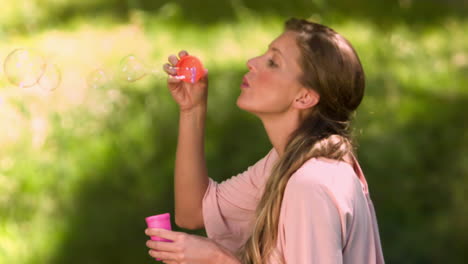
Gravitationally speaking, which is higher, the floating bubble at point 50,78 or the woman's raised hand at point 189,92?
the floating bubble at point 50,78

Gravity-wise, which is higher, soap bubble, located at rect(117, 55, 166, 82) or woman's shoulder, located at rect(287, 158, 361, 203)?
soap bubble, located at rect(117, 55, 166, 82)

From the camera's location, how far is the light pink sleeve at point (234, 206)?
2.50 m

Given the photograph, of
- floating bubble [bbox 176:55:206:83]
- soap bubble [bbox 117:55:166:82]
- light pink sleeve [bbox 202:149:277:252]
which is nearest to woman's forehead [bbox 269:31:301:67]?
floating bubble [bbox 176:55:206:83]

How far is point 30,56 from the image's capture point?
2750mm

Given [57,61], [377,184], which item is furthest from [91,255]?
[377,184]

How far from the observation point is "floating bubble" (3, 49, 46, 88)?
2.70 meters

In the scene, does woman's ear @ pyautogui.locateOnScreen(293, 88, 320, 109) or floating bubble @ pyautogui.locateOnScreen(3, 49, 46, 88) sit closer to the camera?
woman's ear @ pyautogui.locateOnScreen(293, 88, 320, 109)

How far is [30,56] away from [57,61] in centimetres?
99

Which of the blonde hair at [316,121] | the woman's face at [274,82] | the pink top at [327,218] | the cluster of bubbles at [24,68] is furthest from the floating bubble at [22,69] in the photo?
the pink top at [327,218]

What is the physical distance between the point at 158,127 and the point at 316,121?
5.38 feet

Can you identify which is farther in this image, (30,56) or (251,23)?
(251,23)

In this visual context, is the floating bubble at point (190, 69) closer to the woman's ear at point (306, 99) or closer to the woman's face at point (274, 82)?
the woman's face at point (274, 82)

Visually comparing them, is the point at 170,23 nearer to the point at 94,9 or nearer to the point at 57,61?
the point at 94,9

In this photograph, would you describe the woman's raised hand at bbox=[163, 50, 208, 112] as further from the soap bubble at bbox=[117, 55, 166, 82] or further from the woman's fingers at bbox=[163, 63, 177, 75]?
the soap bubble at bbox=[117, 55, 166, 82]
